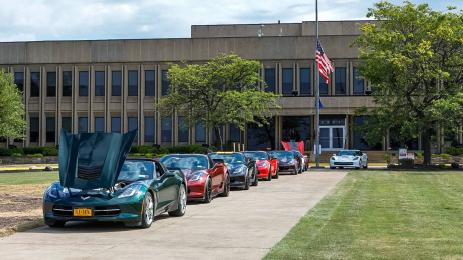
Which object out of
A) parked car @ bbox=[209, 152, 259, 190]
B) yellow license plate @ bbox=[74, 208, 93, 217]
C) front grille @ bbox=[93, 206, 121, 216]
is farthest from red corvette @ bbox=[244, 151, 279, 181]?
yellow license plate @ bbox=[74, 208, 93, 217]

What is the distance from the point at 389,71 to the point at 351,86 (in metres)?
21.3

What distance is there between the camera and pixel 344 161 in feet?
147

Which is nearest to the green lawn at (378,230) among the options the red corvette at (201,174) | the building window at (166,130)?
the red corvette at (201,174)

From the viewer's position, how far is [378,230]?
1171 cm

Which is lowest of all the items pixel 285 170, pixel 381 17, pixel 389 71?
pixel 285 170

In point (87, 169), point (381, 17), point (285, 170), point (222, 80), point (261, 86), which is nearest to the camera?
point (87, 169)

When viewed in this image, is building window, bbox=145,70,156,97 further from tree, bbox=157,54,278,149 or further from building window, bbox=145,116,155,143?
tree, bbox=157,54,278,149

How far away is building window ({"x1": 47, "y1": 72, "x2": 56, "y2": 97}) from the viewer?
68.0m

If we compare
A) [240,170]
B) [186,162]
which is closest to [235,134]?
[240,170]

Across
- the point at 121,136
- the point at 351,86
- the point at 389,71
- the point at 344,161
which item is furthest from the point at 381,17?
the point at 121,136

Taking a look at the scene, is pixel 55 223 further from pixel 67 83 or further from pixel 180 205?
pixel 67 83

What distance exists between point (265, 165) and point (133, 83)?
39.6 meters

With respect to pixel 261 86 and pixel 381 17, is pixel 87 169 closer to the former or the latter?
pixel 381 17

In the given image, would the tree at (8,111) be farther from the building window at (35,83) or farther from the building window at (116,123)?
the building window at (116,123)
